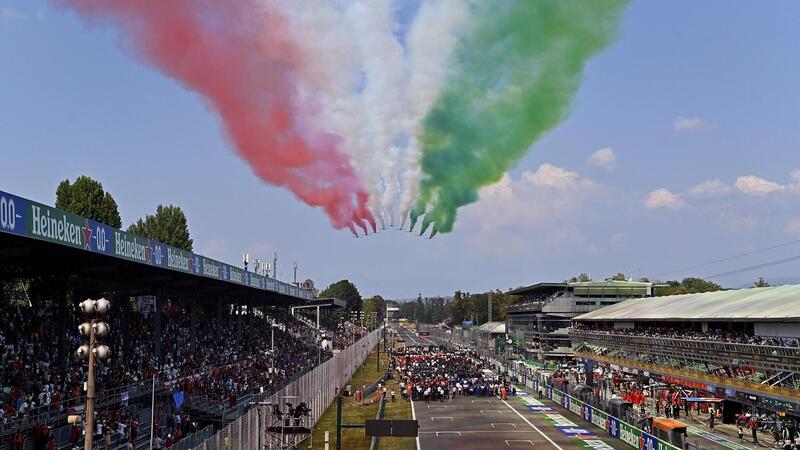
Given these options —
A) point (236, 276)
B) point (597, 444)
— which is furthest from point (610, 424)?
point (236, 276)

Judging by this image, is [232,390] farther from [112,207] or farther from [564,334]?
[564,334]

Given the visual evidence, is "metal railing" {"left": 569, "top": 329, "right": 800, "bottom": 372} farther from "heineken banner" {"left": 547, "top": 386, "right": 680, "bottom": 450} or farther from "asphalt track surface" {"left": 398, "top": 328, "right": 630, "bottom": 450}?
"asphalt track surface" {"left": 398, "top": 328, "right": 630, "bottom": 450}

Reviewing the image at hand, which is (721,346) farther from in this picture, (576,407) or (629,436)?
(629,436)

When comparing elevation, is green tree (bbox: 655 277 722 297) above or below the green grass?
above

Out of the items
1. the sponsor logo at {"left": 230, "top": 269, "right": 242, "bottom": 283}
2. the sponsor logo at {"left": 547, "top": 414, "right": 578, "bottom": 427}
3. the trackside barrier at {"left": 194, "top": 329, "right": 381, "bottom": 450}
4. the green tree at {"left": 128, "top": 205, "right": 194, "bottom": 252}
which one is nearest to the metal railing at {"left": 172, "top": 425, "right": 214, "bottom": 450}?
the trackside barrier at {"left": 194, "top": 329, "right": 381, "bottom": 450}

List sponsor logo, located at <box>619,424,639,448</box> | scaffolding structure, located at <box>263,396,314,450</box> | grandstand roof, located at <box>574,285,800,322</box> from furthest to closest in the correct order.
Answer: grandstand roof, located at <box>574,285,800,322</box>, sponsor logo, located at <box>619,424,639,448</box>, scaffolding structure, located at <box>263,396,314,450</box>

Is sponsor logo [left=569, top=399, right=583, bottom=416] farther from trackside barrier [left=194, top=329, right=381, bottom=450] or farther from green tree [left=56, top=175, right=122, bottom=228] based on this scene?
green tree [left=56, top=175, right=122, bottom=228]

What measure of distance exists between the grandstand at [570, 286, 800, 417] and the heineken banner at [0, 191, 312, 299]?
33.0 metres

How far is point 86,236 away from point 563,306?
11108cm

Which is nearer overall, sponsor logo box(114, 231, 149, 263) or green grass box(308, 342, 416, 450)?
sponsor logo box(114, 231, 149, 263)

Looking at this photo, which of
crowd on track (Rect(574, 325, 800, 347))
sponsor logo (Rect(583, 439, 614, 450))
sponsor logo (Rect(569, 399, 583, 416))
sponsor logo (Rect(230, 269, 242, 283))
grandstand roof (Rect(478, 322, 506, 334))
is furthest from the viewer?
grandstand roof (Rect(478, 322, 506, 334))

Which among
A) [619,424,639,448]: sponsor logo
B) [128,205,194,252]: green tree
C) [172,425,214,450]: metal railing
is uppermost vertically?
[128,205,194,252]: green tree

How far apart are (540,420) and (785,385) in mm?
16732

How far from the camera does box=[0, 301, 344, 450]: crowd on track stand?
92.0ft
